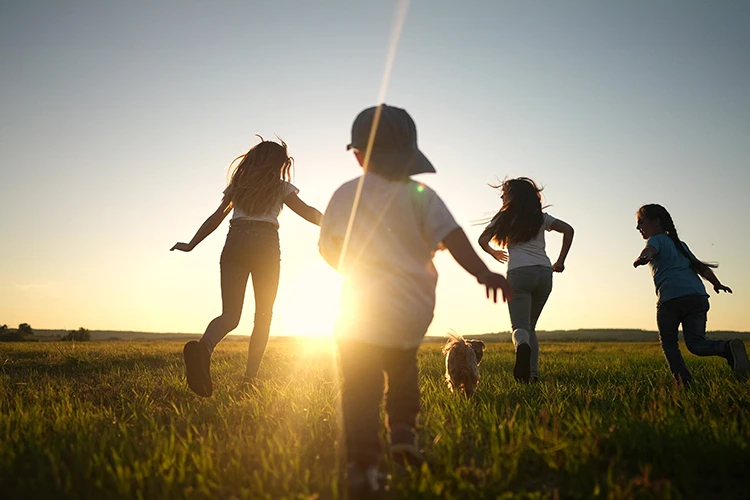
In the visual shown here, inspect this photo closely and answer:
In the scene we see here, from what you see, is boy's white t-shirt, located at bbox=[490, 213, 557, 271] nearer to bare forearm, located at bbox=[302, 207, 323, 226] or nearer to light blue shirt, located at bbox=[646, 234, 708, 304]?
light blue shirt, located at bbox=[646, 234, 708, 304]

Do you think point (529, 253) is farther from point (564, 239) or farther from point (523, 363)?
point (523, 363)

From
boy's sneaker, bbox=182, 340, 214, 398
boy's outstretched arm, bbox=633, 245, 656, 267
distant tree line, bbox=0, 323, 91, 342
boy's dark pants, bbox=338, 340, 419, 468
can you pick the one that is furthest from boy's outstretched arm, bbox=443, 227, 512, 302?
distant tree line, bbox=0, 323, 91, 342

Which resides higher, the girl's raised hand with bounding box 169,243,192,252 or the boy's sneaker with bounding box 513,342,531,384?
the girl's raised hand with bounding box 169,243,192,252

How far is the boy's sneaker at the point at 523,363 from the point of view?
21.3 ft

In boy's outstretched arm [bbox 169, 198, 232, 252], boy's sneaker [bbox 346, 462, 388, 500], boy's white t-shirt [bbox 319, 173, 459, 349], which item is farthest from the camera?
boy's outstretched arm [bbox 169, 198, 232, 252]

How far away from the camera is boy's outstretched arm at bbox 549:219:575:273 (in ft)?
23.5

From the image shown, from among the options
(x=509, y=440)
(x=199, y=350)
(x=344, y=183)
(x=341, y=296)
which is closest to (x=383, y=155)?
(x=344, y=183)

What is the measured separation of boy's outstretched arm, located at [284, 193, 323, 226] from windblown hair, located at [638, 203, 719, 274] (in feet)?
14.4

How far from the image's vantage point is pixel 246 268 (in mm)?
5785

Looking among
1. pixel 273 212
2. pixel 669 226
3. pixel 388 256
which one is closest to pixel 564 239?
pixel 669 226

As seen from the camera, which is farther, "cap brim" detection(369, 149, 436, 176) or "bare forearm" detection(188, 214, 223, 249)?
"bare forearm" detection(188, 214, 223, 249)

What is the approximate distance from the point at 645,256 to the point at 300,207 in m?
4.31

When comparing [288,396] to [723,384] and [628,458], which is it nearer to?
[628,458]

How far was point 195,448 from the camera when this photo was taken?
328 cm
